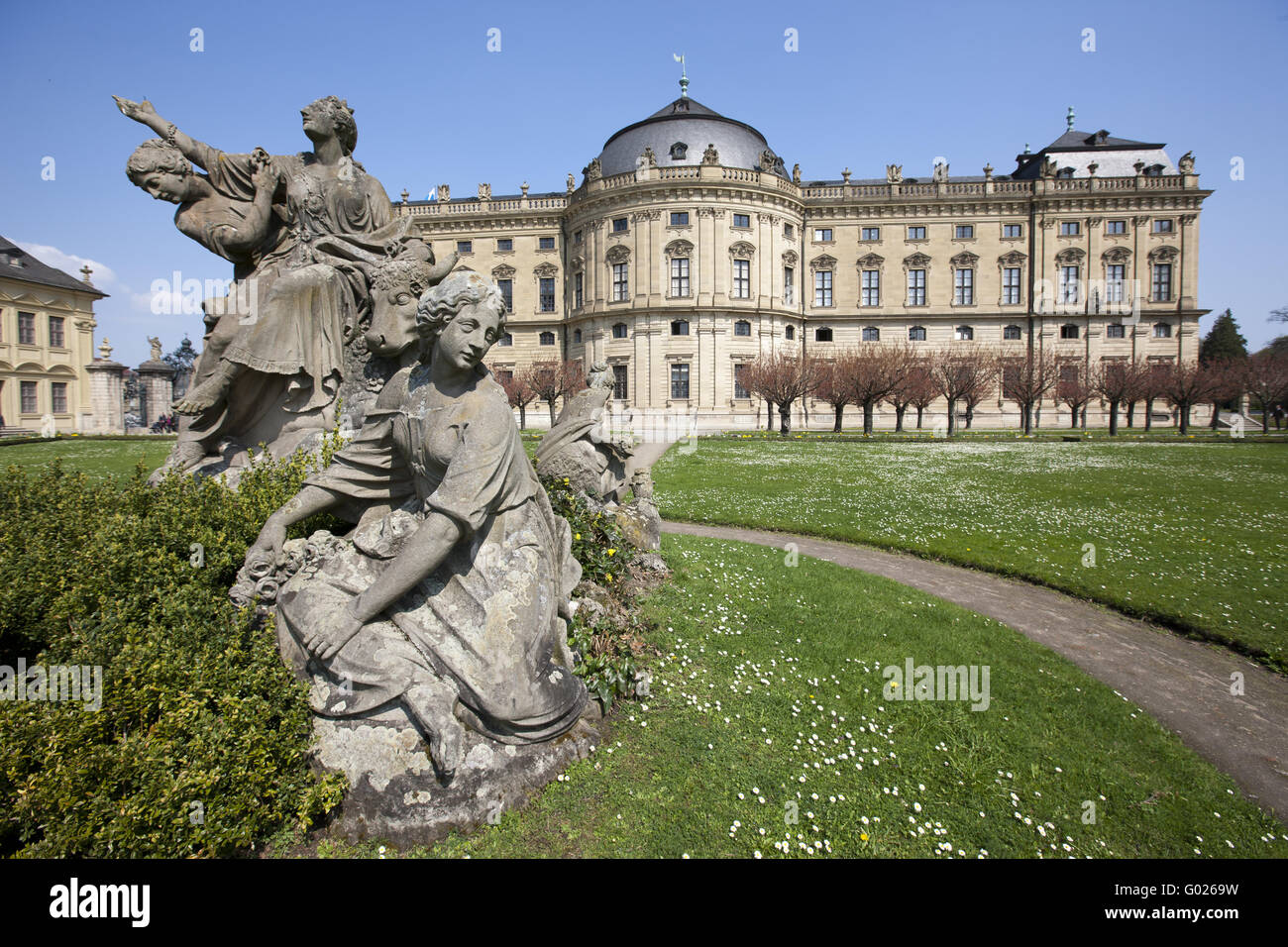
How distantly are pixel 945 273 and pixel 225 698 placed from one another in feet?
222

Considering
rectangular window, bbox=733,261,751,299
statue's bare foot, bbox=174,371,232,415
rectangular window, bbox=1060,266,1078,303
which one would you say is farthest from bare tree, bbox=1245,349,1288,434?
statue's bare foot, bbox=174,371,232,415

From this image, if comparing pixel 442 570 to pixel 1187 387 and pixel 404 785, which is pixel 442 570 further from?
pixel 1187 387

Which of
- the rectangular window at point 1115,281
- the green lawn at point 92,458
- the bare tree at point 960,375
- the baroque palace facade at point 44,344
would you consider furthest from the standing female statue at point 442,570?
the rectangular window at point 1115,281

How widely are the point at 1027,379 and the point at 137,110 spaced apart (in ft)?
155

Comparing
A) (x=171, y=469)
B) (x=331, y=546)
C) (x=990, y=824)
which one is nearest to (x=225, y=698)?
(x=331, y=546)

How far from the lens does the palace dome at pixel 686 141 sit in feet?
179

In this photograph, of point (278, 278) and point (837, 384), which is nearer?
point (278, 278)

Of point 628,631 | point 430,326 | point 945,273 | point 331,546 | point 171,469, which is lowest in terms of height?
point 628,631

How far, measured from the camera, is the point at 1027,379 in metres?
41.2

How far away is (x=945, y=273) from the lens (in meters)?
58.9

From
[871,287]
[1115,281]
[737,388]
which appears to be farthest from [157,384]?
[1115,281]

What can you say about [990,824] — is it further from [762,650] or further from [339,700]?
[339,700]

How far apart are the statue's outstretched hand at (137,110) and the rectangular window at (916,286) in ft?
209

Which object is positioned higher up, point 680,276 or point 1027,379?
point 680,276
